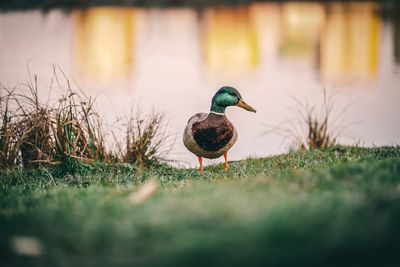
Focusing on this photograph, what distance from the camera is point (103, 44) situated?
1144 inches

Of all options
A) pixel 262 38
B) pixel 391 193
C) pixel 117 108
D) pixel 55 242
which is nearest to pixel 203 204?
pixel 55 242

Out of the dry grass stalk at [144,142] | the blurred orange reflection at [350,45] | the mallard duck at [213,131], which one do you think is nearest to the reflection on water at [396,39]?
the blurred orange reflection at [350,45]

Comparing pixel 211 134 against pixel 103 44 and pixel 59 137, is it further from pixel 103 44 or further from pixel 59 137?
pixel 103 44

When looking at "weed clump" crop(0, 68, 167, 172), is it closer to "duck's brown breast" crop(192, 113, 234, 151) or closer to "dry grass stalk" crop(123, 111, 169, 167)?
"dry grass stalk" crop(123, 111, 169, 167)

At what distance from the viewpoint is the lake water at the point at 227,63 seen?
13.9m

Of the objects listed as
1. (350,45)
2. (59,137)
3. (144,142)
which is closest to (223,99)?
(144,142)

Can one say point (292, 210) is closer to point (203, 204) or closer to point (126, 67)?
point (203, 204)

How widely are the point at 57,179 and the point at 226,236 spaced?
4.46 meters

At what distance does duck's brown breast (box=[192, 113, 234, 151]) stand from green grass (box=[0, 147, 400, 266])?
3.00m

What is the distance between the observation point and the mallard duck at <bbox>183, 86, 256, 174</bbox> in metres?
Result: 7.83

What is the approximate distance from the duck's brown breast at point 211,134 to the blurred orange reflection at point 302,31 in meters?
17.6

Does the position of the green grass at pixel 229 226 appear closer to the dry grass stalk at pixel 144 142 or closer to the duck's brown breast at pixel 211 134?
the duck's brown breast at pixel 211 134

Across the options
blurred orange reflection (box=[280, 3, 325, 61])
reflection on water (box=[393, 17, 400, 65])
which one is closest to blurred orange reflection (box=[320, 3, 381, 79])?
blurred orange reflection (box=[280, 3, 325, 61])

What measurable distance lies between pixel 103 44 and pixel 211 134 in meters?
21.9
